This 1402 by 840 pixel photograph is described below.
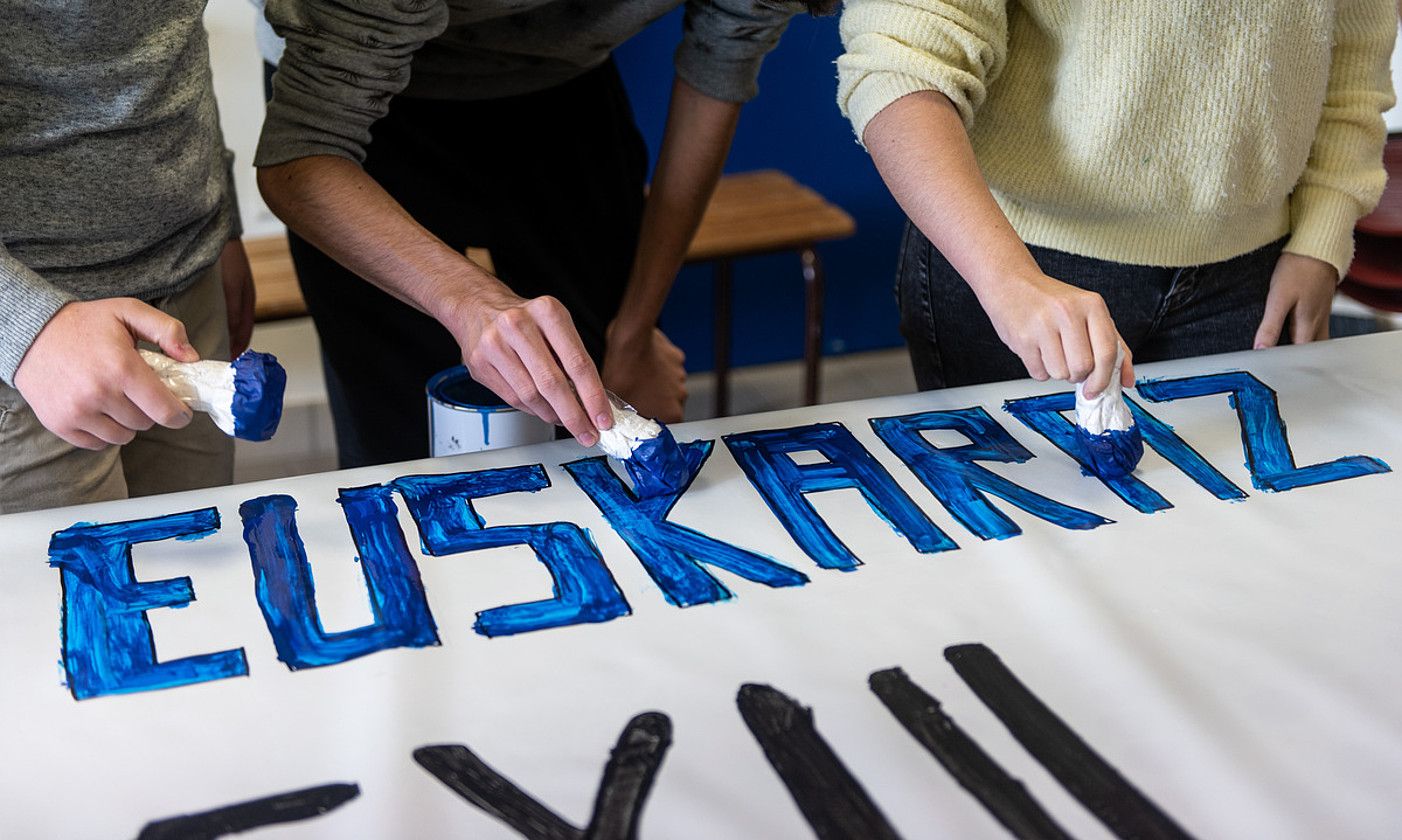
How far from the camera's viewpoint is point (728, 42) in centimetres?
127

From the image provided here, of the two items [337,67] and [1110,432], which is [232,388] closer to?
[337,67]

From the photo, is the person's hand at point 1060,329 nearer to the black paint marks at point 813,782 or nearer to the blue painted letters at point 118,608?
the black paint marks at point 813,782

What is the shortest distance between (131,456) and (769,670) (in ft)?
2.43

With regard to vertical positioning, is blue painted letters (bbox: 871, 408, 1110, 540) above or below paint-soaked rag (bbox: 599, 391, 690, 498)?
below

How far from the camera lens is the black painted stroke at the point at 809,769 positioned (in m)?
0.64

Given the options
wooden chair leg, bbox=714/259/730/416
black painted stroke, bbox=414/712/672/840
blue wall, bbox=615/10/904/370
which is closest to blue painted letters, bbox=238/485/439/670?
black painted stroke, bbox=414/712/672/840

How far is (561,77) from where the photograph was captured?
4.54 ft

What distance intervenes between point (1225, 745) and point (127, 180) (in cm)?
88

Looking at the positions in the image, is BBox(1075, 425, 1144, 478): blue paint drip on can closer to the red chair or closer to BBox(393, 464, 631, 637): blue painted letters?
BBox(393, 464, 631, 637): blue painted letters

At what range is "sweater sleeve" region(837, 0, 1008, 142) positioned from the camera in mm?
1027

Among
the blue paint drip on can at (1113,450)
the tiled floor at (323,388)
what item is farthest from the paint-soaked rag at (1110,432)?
the tiled floor at (323,388)

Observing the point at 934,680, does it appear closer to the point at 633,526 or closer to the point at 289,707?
the point at 633,526

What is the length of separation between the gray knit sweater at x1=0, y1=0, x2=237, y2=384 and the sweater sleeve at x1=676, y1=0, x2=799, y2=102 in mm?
477

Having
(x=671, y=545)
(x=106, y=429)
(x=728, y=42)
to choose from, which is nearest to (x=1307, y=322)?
(x=728, y=42)
